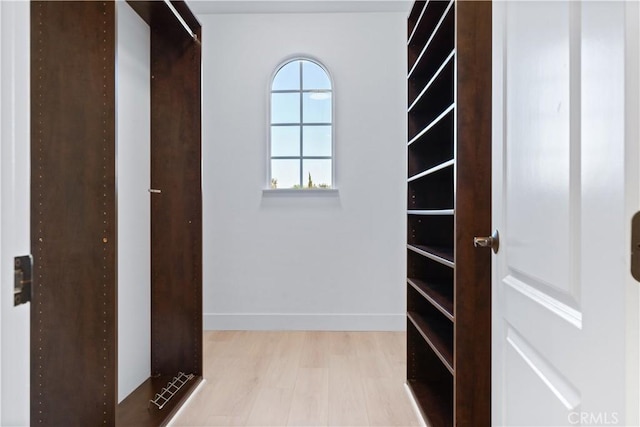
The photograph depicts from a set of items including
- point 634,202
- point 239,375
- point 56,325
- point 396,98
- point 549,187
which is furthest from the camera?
point 396,98

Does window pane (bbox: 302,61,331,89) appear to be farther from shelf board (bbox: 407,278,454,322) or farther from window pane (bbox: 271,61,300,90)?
shelf board (bbox: 407,278,454,322)

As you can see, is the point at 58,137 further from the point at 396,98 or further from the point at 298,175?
the point at 396,98

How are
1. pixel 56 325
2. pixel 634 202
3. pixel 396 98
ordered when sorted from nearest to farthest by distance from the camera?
pixel 634 202, pixel 56 325, pixel 396 98

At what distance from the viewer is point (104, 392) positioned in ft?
5.57

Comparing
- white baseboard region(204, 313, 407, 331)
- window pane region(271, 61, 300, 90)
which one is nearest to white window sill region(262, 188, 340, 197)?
window pane region(271, 61, 300, 90)

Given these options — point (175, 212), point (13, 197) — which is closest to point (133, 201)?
point (175, 212)

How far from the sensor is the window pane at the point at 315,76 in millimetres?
3934

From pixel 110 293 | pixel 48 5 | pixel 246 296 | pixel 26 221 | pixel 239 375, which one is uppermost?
pixel 48 5

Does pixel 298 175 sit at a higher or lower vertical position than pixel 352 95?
lower

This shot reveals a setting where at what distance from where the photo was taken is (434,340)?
2.03m

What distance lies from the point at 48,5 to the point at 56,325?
46.5 inches

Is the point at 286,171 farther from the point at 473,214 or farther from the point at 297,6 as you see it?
the point at 473,214

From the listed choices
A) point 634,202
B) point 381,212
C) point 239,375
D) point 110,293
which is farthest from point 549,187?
point 381,212

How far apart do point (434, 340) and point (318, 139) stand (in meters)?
2.34
